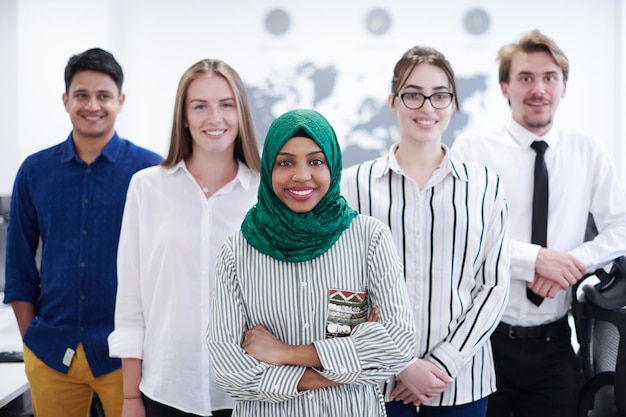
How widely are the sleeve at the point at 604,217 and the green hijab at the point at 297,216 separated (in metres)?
1.21

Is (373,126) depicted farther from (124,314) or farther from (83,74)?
(124,314)

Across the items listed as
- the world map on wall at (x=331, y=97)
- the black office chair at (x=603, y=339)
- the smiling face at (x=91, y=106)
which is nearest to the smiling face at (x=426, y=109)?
the black office chair at (x=603, y=339)

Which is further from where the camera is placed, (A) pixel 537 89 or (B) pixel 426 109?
(A) pixel 537 89

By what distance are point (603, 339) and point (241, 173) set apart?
147cm

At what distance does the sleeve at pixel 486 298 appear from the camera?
1818mm

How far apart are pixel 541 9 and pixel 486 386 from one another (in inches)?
170

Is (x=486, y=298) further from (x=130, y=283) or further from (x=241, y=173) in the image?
(x=130, y=283)

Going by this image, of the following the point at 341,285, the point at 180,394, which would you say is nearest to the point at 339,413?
the point at 341,285

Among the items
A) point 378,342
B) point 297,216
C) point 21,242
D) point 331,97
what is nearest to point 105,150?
point 21,242

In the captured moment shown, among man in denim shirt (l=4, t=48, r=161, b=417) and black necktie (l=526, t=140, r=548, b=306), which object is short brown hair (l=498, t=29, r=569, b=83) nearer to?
black necktie (l=526, t=140, r=548, b=306)

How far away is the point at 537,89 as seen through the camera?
2.40 metres

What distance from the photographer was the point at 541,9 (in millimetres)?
5242

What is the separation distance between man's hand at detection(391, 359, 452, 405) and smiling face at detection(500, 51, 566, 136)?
1.14 meters

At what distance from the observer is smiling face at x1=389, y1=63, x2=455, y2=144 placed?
1.92m
